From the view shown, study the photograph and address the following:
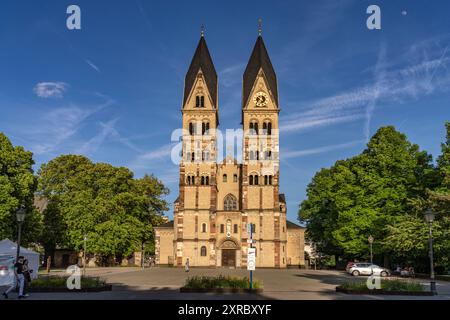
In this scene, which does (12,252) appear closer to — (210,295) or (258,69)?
(210,295)

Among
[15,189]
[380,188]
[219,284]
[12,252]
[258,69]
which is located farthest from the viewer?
[258,69]

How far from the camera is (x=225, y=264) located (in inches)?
2719

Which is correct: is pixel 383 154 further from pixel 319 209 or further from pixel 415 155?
pixel 319 209

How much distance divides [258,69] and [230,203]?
1971cm

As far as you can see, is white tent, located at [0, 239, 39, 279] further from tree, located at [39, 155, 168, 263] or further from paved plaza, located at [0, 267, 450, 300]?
tree, located at [39, 155, 168, 263]

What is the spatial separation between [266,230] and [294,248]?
31.3ft

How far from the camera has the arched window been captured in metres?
72.0

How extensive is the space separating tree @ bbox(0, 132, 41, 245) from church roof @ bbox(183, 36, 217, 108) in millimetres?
31734

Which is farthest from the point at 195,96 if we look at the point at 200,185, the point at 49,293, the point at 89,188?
the point at 49,293

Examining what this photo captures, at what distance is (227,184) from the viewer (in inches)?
2881

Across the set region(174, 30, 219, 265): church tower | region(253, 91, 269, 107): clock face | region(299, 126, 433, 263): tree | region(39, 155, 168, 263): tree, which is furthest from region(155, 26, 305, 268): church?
region(299, 126, 433, 263): tree

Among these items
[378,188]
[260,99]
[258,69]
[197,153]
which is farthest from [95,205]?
[378,188]

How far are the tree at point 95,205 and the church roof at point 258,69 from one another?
21081 mm

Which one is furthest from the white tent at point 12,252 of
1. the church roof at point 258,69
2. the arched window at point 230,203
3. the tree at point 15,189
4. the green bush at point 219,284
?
the church roof at point 258,69
